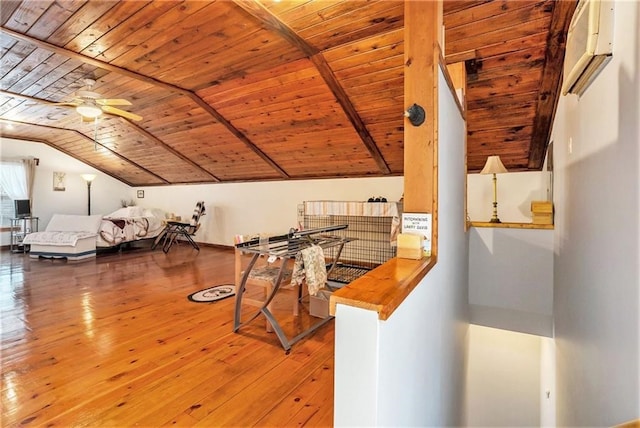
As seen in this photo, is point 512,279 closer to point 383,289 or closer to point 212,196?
point 383,289

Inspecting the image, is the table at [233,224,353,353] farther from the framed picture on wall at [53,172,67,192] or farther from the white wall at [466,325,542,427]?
the framed picture on wall at [53,172,67,192]

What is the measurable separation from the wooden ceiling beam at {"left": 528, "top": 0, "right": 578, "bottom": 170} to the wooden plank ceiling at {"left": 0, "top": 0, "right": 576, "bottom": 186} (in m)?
0.01

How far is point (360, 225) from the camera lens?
495cm

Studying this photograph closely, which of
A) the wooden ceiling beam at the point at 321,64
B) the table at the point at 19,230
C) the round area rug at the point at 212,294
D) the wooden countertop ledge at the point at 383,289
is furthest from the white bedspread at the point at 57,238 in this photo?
the wooden countertop ledge at the point at 383,289

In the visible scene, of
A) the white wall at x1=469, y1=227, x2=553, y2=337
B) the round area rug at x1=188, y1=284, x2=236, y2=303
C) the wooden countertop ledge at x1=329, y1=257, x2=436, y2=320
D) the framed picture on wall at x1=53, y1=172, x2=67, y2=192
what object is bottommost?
the round area rug at x1=188, y1=284, x2=236, y2=303

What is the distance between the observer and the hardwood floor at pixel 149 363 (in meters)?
1.57

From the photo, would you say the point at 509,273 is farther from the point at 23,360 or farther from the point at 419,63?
the point at 23,360

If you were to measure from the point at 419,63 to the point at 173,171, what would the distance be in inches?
263

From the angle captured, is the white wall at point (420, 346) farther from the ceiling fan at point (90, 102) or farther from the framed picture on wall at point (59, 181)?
the framed picture on wall at point (59, 181)

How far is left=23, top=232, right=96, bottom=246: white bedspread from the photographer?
518cm

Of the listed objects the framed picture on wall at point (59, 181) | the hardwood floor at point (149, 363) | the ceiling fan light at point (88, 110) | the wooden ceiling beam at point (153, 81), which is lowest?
the hardwood floor at point (149, 363)

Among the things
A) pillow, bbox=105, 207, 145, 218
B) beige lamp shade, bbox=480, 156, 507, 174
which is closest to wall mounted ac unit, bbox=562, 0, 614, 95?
beige lamp shade, bbox=480, 156, 507, 174

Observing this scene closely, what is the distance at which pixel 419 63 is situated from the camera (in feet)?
4.28

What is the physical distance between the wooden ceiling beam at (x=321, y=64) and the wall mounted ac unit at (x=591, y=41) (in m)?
2.08
